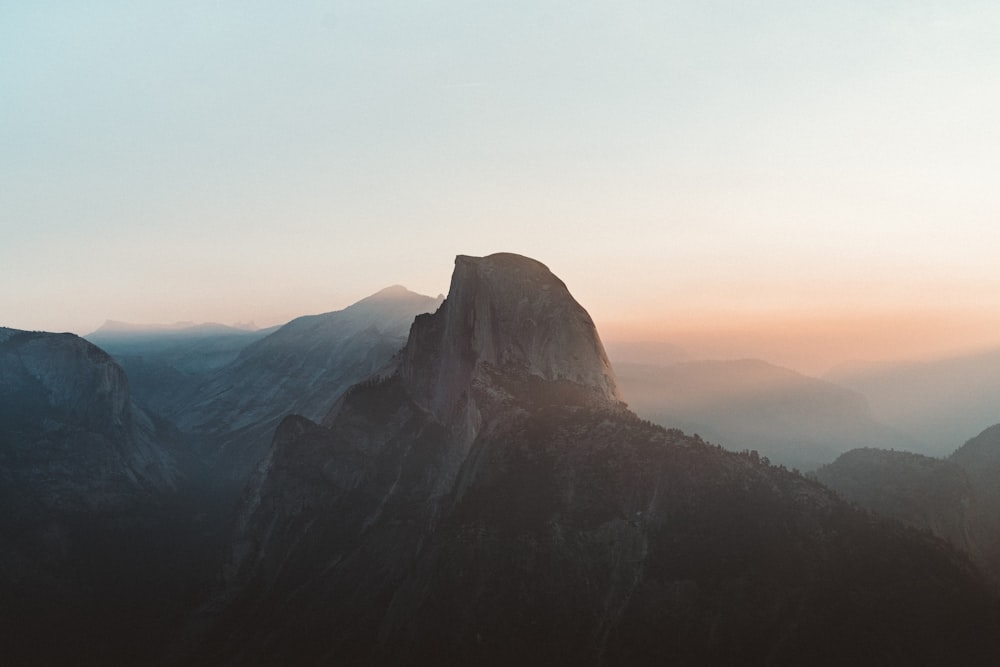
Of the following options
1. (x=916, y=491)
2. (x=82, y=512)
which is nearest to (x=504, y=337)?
(x=916, y=491)

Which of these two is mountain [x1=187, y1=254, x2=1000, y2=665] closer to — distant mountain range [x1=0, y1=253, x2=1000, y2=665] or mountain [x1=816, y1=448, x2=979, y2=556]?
distant mountain range [x1=0, y1=253, x2=1000, y2=665]

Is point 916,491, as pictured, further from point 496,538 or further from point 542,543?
point 496,538

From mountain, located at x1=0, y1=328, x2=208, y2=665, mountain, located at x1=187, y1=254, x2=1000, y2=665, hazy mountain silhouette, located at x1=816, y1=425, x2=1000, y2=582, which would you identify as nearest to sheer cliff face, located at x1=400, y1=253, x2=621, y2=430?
mountain, located at x1=187, y1=254, x2=1000, y2=665

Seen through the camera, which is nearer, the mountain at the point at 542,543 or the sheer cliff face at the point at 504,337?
the mountain at the point at 542,543

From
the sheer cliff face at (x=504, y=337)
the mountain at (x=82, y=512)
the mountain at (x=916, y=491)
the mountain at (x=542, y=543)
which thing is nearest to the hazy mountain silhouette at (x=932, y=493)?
the mountain at (x=916, y=491)

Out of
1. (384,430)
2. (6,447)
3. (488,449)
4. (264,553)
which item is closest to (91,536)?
(6,447)

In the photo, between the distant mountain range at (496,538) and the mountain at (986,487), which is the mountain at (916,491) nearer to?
the distant mountain range at (496,538)

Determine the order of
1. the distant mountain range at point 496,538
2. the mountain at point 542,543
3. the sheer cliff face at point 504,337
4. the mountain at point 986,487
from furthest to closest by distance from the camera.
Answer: the mountain at point 986,487 → the sheer cliff face at point 504,337 → the distant mountain range at point 496,538 → the mountain at point 542,543
